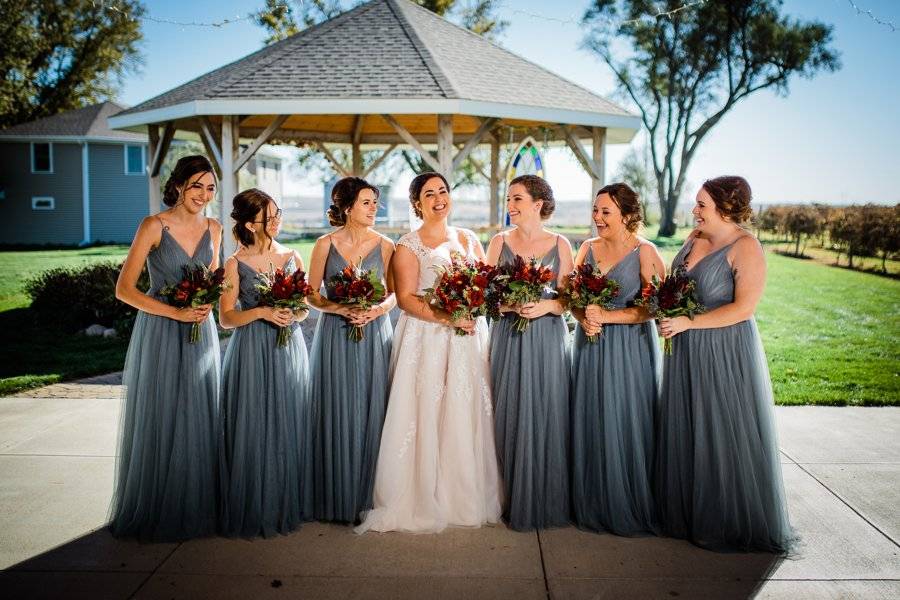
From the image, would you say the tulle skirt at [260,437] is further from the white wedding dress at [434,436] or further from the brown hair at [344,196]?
the brown hair at [344,196]

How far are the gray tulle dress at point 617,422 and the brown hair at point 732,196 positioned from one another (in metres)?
0.59

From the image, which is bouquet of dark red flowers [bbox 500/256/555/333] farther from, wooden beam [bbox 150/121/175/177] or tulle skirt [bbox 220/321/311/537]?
wooden beam [bbox 150/121/175/177]

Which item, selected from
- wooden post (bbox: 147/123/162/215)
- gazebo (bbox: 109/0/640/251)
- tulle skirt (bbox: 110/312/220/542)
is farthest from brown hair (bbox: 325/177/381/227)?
wooden post (bbox: 147/123/162/215)

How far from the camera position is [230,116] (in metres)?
11.1

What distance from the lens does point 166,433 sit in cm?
455

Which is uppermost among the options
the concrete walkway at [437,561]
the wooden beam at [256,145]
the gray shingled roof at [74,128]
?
the gray shingled roof at [74,128]

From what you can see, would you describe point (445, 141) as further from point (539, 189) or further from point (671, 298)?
point (671, 298)

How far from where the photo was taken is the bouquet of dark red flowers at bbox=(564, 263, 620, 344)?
4.52m

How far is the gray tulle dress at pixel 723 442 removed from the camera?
447 centimetres

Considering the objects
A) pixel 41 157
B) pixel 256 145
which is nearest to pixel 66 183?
pixel 41 157

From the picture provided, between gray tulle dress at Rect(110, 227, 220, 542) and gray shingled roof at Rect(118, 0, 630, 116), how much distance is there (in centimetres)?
609

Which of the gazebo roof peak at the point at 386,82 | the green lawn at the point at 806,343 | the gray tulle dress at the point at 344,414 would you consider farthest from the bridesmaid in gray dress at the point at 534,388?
the gazebo roof peak at the point at 386,82

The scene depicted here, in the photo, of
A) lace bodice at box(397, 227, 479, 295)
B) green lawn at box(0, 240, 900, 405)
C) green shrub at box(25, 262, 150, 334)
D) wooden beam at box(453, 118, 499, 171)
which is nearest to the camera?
lace bodice at box(397, 227, 479, 295)

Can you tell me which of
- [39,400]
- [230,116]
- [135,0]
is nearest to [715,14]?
[135,0]
